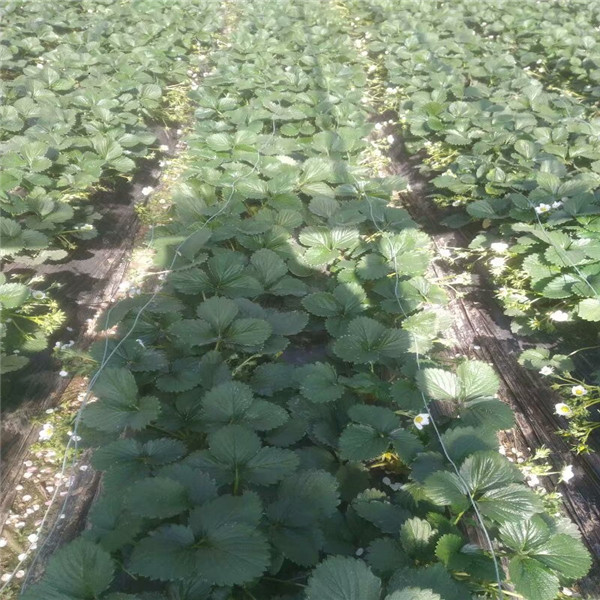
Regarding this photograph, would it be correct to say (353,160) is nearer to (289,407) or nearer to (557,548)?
(289,407)

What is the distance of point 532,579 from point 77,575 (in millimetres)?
742

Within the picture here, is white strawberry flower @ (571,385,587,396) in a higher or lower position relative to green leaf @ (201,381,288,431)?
lower

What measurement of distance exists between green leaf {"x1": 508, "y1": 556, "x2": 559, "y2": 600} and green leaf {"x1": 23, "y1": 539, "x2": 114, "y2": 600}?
2.17ft

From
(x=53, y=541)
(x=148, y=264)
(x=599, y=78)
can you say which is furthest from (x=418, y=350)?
(x=599, y=78)

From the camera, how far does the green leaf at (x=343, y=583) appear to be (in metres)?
0.79

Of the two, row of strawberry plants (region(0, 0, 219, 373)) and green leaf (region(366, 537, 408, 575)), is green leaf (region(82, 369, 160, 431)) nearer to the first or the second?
row of strawberry plants (region(0, 0, 219, 373))

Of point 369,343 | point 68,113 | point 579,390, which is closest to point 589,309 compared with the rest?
point 579,390

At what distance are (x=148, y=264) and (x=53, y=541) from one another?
45.8 inches

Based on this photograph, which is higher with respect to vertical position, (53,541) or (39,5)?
(39,5)

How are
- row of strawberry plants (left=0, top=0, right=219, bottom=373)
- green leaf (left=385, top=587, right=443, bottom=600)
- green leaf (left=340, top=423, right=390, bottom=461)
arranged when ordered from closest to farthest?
green leaf (left=385, top=587, right=443, bottom=600)
green leaf (left=340, top=423, right=390, bottom=461)
row of strawberry plants (left=0, top=0, right=219, bottom=373)

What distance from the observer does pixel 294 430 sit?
1221 millimetres

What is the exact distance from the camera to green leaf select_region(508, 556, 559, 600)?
89cm

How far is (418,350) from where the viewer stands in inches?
57.0

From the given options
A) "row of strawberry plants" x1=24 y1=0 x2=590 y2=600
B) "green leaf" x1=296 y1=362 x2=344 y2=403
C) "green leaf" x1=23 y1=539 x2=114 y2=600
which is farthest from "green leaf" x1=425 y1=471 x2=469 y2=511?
"green leaf" x1=23 y1=539 x2=114 y2=600
